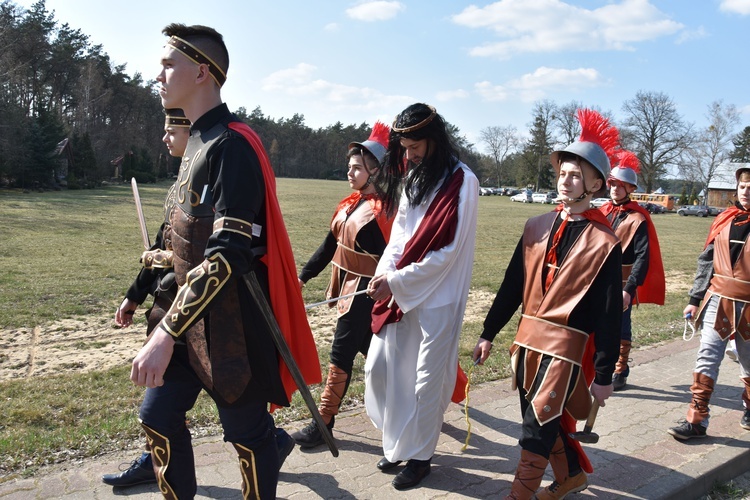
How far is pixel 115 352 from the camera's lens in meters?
6.07

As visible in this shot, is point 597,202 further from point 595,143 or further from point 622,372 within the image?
point 595,143

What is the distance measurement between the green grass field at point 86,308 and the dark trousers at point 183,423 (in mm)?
1238

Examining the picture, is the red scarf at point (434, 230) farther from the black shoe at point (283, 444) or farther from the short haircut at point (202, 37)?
the short haircut at point (202, 37)

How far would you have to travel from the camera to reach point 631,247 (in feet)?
17.9

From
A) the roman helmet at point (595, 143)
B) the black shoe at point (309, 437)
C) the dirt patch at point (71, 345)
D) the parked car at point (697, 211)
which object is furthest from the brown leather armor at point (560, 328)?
the parked car at point (697, 211)

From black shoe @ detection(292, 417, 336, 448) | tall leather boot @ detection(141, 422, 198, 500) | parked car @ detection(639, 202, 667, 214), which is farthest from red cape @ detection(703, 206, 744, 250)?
parked car @ detection(639, 202, 667, 214)

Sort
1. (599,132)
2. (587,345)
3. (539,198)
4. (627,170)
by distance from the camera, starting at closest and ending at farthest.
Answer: (587,345), (599,132), (627,170), (539,198)

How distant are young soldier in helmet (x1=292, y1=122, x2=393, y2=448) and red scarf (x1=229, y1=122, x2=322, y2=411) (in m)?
1.22

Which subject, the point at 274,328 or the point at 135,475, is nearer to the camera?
the point at 274,328

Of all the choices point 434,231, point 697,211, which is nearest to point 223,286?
point 434,231

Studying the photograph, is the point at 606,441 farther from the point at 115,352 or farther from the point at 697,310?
the point at 115,352

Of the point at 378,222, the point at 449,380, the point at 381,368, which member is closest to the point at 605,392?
the point at 449,380

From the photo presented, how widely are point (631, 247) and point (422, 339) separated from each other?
9.95ft

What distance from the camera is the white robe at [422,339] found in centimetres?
330
